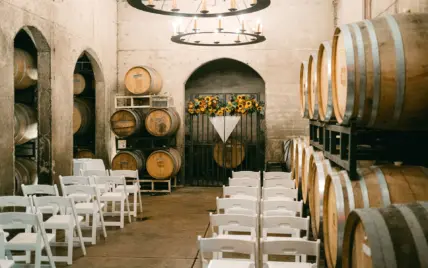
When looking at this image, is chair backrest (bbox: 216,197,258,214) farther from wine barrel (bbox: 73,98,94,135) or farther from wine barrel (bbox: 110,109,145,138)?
wine barrel (bbox: 73,98,94,135)

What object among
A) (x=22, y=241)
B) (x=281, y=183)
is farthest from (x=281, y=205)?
(x=22, y=241)

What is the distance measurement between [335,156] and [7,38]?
507 cm

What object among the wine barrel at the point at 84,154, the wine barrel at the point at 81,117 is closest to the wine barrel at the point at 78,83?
the wine barrel at the point at 81,117

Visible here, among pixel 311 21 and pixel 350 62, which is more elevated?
pixel 311 21

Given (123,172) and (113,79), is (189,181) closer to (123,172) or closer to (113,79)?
(113,79)

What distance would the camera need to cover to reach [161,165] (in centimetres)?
988

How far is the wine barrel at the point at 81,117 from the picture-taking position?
9875 mm

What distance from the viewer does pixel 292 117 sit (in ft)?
35.9

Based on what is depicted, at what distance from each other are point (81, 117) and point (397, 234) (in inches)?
359

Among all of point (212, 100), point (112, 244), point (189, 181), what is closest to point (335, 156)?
point (112, 244)

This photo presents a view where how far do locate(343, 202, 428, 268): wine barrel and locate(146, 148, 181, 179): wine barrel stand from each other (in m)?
8.03

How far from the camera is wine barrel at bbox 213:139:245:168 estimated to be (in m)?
11.0

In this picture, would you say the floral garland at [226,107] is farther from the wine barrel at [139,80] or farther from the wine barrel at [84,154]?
the wine barrel at [84,154]

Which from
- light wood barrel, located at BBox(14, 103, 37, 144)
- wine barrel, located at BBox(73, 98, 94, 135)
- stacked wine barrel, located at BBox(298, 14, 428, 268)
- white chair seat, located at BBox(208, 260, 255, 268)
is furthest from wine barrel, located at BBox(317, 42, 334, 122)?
wine barrel, located at BBox(73, 98, 94, 135)
